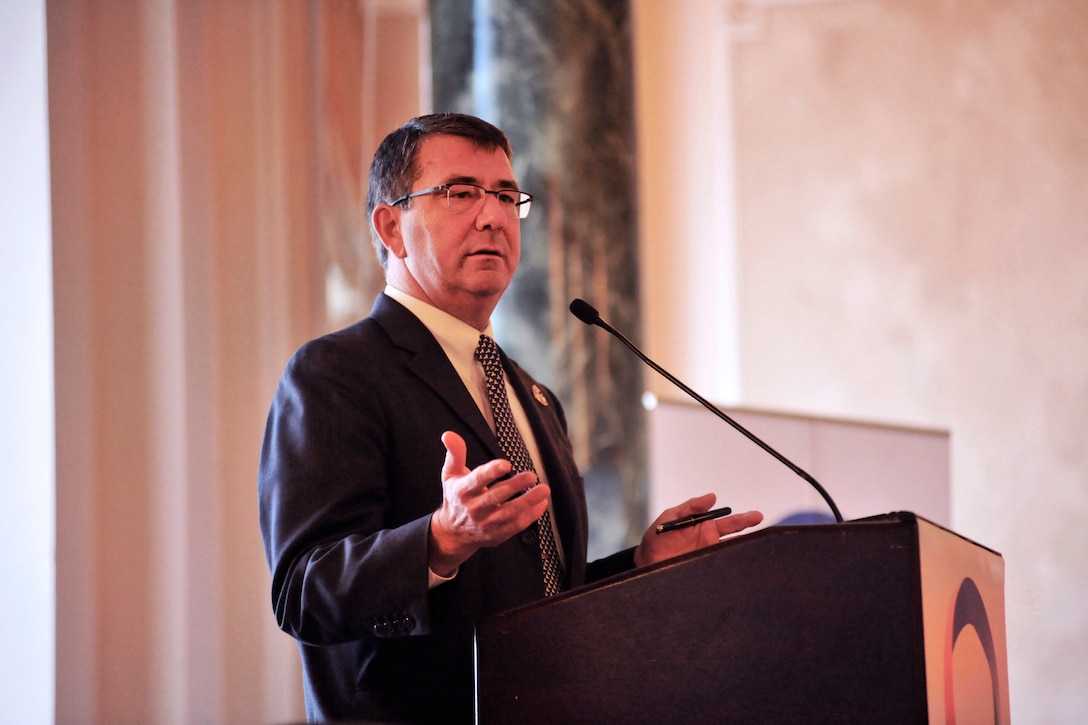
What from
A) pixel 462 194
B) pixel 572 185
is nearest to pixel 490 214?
pixel 462 194

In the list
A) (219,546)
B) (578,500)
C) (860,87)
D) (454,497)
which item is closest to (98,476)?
(219,546)

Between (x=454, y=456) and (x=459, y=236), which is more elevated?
(x=459, y=236)

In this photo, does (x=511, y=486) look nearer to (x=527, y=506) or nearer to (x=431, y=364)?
(x=527, y=506)

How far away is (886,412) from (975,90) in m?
1.66

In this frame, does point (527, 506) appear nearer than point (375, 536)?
Yes

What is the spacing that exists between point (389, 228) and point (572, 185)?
1697 mm

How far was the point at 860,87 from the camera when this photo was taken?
596cm

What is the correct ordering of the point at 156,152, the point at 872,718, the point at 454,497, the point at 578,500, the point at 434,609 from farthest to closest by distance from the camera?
the point at 156,152
the point at 578,500
the point at 434,609
the point at 454,497
the point at 872,718

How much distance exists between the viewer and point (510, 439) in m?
1.91

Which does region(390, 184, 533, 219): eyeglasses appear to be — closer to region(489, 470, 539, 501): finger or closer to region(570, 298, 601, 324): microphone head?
region(570, 298, 601, 324): microphone head

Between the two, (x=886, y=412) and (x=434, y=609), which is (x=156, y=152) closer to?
(x=434, y=609)

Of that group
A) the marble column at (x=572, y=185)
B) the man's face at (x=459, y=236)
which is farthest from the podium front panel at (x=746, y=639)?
the marble column at (x=572, y=185)

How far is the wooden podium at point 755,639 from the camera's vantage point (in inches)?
50.1

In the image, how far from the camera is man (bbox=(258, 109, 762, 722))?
1.48 meters
